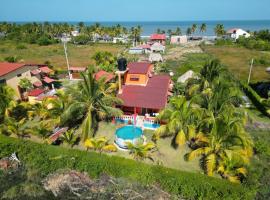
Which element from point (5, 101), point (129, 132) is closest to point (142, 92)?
point (129, 132)

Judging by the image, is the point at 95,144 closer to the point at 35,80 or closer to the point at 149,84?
the point at 149,84

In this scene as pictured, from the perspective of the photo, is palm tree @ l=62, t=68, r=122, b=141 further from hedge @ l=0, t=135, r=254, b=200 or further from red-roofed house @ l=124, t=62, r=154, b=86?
red-roofed house @ l=124, t=62, r=154, b=86

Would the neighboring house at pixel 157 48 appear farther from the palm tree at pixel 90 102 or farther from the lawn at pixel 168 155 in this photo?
the lawn at pixel 168 155

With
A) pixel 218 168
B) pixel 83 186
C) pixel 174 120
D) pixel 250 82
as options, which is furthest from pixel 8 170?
pixel 250 82

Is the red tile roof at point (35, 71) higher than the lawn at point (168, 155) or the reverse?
higher

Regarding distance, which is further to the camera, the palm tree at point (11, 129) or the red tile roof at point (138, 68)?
the red tile roof at point (138, 68)

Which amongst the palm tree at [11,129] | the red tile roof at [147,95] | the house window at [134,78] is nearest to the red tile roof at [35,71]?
the palm tree at [11,129]
